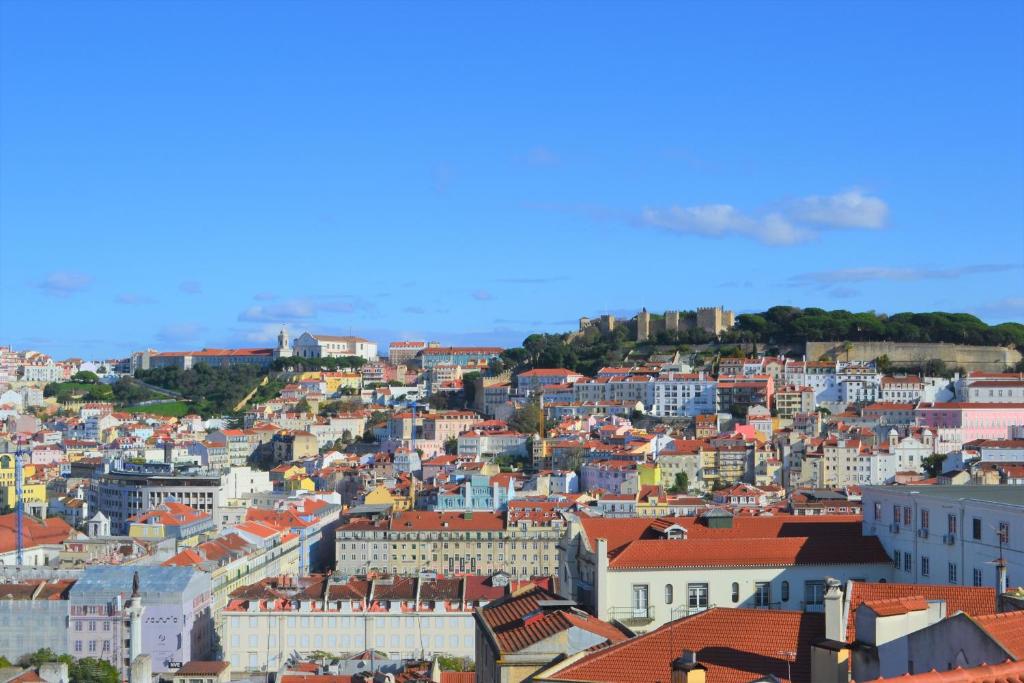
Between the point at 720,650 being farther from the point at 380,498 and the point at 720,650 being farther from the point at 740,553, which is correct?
the point at 380,498

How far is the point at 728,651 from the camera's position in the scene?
30.9 ft

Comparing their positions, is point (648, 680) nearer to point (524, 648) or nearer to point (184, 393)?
point (524, 648)

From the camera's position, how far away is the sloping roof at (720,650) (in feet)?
29.8

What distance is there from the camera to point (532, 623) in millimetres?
11289

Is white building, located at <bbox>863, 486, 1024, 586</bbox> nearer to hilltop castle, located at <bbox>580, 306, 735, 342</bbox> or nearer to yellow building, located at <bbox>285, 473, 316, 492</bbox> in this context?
yellow building, located at <bbox>285, 473, 316, 492</bbox>

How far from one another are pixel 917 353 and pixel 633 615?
229 feet

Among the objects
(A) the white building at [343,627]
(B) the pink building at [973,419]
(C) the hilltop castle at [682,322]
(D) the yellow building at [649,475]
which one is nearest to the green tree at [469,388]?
(C) the hilltop castle at [682,322]

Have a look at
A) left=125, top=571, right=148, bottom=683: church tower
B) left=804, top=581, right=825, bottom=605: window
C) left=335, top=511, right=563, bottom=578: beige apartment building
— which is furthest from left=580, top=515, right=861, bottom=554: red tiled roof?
Result: left=335, top=511, right=563, bottom=578: beige apartment building

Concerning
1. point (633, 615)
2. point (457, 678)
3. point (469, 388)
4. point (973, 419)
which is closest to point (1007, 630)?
point (633, 615)

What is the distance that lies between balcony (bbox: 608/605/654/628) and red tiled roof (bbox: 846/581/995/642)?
3.86 metres

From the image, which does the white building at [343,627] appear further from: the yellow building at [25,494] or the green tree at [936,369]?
the green tree at [936,369]

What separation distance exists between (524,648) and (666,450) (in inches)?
1958

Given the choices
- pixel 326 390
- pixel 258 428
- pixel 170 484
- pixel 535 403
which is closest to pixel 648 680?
pixel 170 484

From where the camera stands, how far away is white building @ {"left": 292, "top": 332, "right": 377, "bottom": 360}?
11625 centimetres
